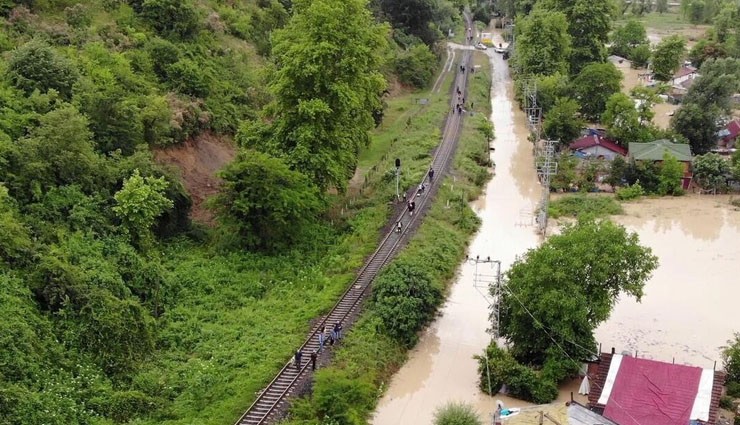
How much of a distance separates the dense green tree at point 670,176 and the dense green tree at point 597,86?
1461 cm

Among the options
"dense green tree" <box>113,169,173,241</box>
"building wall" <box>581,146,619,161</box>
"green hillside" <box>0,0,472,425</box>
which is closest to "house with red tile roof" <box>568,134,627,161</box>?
"building wall" <box>581,146,619,161</box>

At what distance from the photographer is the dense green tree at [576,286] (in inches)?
1033

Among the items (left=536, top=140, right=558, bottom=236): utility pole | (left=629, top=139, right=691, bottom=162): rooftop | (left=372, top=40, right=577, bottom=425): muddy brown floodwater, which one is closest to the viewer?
(left=372, top=40, right=577, bottom=425): muddy brown floodwater

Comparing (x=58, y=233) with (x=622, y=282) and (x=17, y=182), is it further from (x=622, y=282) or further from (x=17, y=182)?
(x=622, y=282)

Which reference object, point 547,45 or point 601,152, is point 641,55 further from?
point 601,152

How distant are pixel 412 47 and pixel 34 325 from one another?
185 ft

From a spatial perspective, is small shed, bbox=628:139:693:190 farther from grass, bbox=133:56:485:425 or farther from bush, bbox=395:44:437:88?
bush, bbox=395:44:437:88

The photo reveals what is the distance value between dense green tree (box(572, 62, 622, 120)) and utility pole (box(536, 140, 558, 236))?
12.0 metres

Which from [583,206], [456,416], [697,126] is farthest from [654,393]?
[697,126]

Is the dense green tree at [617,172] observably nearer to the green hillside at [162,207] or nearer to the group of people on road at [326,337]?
the green hillside at [162,207]

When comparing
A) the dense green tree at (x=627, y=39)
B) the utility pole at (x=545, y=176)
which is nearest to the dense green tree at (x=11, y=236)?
the utility pole at (x=545, y=176)

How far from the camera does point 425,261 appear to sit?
34531mm

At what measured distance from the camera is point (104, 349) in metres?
24.0

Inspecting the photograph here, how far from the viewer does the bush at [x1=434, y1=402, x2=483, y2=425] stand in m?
23.2
